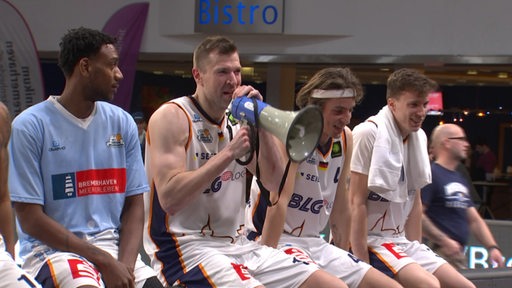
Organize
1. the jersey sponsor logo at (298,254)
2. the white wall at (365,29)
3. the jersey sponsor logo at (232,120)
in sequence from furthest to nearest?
the white wall at (365,29) → the jersey sponsor logo at (298,254) → the jersey sponsor logo at (232,120)

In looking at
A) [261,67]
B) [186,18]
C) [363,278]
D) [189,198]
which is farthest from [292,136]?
[261,67]

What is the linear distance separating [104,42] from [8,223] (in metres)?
0.93

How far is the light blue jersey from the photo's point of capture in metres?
4.12

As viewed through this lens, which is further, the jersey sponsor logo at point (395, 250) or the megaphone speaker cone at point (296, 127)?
the jersey sponsor logo at point (395, 250)

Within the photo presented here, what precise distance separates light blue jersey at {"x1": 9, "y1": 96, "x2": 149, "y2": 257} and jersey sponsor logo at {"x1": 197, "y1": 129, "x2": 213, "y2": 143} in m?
0.40

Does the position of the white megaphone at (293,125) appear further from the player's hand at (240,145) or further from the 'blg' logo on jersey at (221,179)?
the 'blg' logo on jersey at (221,179)

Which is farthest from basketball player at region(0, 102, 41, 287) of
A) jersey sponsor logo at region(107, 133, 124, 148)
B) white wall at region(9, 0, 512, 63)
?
white wall at region(9, 0, 512, 63)

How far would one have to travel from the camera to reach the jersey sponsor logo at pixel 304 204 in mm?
5363

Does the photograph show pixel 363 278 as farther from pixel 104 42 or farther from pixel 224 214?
pixel 104 42

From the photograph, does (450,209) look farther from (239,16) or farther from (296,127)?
(239,16)

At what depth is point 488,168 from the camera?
16.6 meters

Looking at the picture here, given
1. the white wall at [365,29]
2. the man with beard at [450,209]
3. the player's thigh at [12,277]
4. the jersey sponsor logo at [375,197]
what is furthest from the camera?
the white wall at [365,29]

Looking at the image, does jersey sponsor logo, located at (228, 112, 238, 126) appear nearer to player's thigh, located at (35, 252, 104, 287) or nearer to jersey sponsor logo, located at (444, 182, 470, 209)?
player's thigh, located at (35, 252, 104, 287)

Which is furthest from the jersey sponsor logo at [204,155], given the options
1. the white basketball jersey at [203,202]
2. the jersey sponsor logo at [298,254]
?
the jersey sponsor logo at [298,254]
